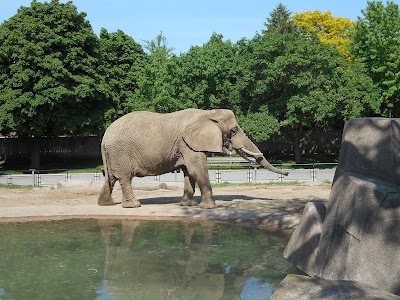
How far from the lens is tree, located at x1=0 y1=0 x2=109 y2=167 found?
37.6m

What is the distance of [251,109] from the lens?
39875 millimetres

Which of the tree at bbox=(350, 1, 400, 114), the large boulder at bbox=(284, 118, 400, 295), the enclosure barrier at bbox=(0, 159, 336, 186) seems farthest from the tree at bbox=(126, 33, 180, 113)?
the large boulder at bbox=(284, 118, 400, 295)

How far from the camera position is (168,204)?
1789cm

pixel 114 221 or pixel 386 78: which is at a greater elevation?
pixel 386 78

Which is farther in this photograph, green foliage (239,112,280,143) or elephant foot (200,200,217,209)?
green foliage (239,112,280,143)

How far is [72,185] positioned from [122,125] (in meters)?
8.86

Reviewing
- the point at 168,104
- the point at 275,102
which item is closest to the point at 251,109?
the point at 275,102

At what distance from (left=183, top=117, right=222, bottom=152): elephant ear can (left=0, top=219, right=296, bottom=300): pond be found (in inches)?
105

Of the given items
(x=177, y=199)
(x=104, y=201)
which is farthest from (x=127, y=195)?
(x=177, y=199)

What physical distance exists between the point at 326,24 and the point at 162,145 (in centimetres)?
5292

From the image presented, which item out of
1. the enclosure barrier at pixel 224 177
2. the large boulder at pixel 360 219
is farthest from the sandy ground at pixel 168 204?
the large boulder at pixel 360 219

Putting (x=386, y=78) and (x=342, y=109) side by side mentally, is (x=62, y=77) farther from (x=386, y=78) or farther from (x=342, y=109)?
(x=386, y=78)

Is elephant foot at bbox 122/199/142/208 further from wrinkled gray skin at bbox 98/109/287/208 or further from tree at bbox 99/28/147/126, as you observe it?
tree at bbox 99/28/147/126

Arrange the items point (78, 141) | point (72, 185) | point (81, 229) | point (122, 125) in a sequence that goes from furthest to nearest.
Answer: point (78, 141), point (72, 185), point (122, 125), point (81, 229)
